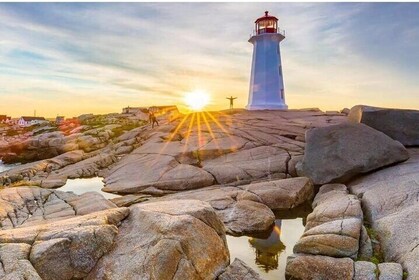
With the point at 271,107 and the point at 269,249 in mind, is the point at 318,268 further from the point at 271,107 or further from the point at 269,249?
the point at 271,107

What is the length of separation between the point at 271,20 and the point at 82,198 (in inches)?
1437

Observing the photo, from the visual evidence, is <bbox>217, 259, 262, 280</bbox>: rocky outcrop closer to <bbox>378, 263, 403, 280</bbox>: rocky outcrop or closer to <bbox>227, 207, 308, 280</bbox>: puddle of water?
<bbox>227, 207, 308, 280</bbox>: puddle of water

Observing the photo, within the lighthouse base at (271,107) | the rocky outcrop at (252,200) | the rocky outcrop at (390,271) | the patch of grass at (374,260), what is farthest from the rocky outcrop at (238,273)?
the lighthouse base at (271,107)

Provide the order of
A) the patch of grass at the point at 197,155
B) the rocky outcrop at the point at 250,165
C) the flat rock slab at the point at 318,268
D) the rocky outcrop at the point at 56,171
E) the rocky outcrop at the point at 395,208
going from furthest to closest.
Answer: the patch of grass at the point at 197,155, the rocky outcrop at the point at 56,171, the rocky outcrop at the point at 250,165, the rocky outcrop at the point at 395,208, the flat rock slab at the point at 318,268

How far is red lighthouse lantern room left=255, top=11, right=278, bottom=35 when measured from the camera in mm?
42844

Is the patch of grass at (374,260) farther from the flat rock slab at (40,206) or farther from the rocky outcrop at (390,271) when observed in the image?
the flat rock slab at (40,206)

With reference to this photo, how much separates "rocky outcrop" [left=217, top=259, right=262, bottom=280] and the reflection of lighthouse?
1705 mm

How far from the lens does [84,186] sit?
845 inches

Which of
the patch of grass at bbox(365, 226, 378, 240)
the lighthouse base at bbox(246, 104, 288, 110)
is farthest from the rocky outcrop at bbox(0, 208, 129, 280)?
the lighthouse base at bbox(246, 104, 288, 110)

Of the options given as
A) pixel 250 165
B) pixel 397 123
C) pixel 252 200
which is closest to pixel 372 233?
pixel 252 200

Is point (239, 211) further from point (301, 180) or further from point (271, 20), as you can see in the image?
point (271, 20)

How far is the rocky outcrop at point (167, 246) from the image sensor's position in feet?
24.7

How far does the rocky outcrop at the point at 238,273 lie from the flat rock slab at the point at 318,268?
1243mm

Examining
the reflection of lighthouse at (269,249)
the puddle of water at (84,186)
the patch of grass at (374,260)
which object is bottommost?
the reflection of lighthouse at (269,249)
